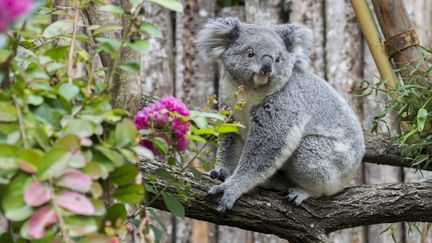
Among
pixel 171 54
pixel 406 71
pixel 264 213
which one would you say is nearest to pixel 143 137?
pixel 264 213

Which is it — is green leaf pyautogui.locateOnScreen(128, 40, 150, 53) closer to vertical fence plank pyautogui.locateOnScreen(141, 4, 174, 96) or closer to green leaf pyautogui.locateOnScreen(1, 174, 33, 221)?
green leaf pyautogui.locateOnScreen(1, 174, 33, 221)

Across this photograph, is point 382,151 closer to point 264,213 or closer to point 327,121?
point 327,121

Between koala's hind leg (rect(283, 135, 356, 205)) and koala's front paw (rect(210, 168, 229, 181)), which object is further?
koala's front paw (rect(210, 168, 229, 181))

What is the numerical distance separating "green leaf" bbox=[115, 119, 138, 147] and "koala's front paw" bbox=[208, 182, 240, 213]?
1.75 meters

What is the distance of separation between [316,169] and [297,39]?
0.70 m

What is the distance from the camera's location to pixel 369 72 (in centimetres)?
531

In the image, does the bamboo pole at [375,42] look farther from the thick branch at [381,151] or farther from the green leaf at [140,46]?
the green leaf at [140,46]

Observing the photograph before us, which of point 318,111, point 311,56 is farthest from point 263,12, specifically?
point 318,111

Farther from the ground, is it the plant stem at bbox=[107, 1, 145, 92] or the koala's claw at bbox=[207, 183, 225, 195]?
the plant stem at bbox=[107, 1, 145, 92]

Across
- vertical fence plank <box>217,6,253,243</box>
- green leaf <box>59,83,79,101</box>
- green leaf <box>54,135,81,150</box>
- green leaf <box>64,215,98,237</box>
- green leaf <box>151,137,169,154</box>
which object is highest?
green leaf <box>59,83,79,101</box>

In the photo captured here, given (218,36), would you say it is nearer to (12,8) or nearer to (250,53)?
(250,53)

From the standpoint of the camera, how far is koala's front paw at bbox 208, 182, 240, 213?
327 centimetres

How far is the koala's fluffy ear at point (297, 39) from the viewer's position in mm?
3742

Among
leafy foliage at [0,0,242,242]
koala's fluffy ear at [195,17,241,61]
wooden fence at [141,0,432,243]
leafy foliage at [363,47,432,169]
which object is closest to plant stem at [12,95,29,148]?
leafy foliage at [0,0,242,242]
